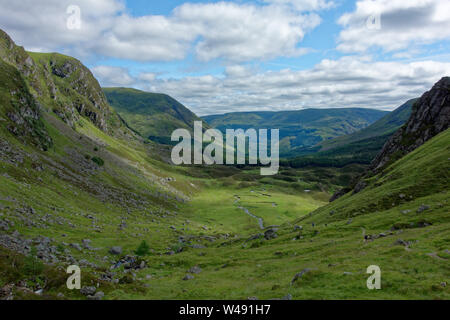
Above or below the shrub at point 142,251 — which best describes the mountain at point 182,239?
above

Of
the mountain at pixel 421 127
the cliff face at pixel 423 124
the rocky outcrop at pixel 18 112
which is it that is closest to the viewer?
the rocky outcrop at pixel 18 112

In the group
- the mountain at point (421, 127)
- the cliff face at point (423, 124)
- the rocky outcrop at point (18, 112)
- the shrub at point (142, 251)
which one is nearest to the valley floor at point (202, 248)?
the shrub at point (142, 251)

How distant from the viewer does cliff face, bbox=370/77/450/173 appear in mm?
99812

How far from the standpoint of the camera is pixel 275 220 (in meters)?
135

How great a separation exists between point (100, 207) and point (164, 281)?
5632 centimetres

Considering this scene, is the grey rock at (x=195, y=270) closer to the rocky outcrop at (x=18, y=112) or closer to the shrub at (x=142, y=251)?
the shrub at (x=142, y=251)

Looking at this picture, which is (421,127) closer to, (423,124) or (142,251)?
(423,124)

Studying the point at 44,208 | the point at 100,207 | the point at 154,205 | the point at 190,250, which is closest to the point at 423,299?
the point at 190,250

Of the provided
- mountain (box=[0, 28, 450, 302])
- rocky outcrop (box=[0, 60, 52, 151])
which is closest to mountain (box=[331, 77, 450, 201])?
mountain (box=[0, 28, 450, 302])

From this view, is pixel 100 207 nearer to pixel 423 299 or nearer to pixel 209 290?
pixel 209 290

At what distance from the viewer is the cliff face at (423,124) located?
327ft

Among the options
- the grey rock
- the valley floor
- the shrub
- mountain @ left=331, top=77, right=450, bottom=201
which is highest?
mountain @ left=331, top=77, right=450, bottom=201

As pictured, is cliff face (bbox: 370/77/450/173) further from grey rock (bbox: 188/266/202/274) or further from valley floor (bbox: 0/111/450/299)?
grey rock (bbox: 188/266/202/274)

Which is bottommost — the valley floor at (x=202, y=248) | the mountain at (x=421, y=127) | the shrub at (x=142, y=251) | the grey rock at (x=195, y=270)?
the grey rock at (x=195, y=270)
